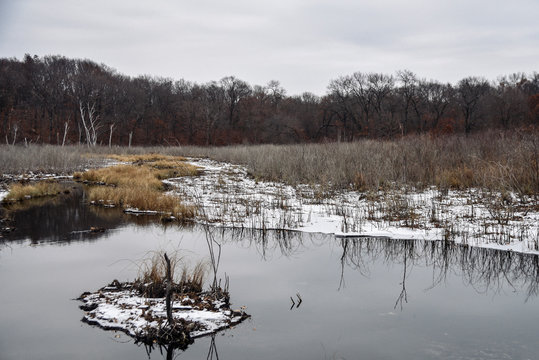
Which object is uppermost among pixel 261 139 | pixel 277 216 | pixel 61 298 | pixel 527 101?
pixel 527 101

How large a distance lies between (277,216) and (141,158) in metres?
18.4

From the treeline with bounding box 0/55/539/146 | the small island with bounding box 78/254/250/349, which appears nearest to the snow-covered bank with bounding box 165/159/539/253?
the small island with bounding box 78/254/250/349

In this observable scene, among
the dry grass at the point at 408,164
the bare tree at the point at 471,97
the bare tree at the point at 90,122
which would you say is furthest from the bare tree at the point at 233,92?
the dry grass at the point at 408,164

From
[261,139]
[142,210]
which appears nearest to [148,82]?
[261,139]

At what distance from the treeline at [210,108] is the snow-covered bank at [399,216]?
127ft

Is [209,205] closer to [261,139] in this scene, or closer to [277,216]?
[277,216]

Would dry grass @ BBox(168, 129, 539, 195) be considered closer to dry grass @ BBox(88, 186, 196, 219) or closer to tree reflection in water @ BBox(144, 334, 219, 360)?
dry grass @ BBox(88, 186, 196, 219)

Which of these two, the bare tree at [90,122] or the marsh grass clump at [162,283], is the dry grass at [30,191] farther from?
the bare tree at [90,122]

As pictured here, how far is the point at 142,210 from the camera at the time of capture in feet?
35.2

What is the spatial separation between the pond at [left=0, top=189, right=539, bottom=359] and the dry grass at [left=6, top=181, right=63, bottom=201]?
4.59m

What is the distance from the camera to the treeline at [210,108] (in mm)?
51000

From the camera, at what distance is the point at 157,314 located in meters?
4.12

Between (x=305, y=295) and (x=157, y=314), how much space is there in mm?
1806

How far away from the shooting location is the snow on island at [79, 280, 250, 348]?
→ 382 cm
